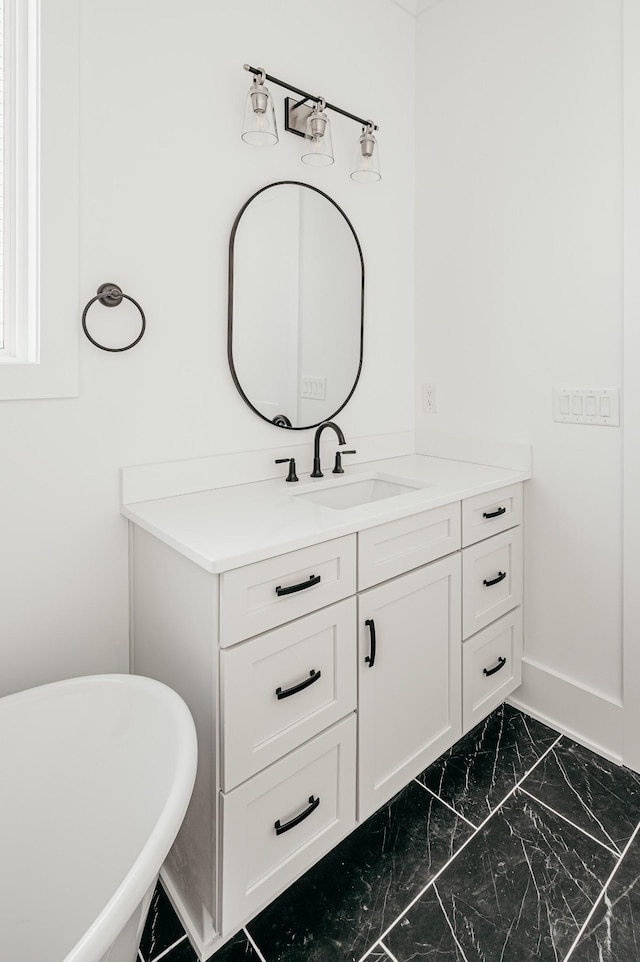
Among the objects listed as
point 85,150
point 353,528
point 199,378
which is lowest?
point 353,528

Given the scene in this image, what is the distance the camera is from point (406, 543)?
1.54 m

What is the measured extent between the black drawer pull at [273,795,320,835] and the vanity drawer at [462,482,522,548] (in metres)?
0.84

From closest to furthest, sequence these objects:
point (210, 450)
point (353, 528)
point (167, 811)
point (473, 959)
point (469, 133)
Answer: point (167, 811) → point (473, 959) → point (353, 528) → point (210, 450) → point (469, 133)

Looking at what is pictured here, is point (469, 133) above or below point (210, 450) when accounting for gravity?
above

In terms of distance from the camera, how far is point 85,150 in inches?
55.5

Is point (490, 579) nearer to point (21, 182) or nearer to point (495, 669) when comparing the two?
point (495, 669)

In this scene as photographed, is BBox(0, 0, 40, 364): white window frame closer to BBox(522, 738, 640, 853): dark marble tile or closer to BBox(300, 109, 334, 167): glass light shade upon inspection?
BBox(300, 109, 334, 167): glass light shade

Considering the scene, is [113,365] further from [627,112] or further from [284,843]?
[627,112]

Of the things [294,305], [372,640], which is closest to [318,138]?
[294,305]

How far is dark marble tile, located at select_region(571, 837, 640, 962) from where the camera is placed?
122cm

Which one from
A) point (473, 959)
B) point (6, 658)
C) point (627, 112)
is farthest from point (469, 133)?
point (473, 959)

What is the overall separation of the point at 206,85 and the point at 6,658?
5.48 feet

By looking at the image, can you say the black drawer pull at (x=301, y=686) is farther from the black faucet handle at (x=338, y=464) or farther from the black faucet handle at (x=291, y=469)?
the black faucet handle at (x=338, y=464)

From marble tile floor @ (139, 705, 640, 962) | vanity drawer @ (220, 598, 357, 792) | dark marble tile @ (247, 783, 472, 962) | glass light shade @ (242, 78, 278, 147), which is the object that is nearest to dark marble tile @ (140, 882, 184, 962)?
marble tile floor @ (139, 705, 640, 962)
